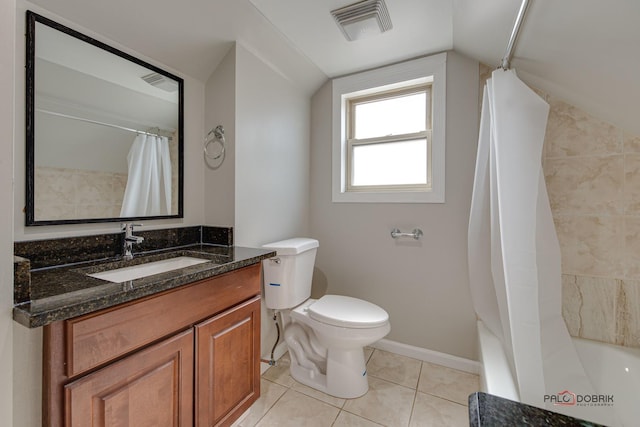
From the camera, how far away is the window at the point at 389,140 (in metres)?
2.06

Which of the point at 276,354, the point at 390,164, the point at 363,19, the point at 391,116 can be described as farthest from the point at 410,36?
the point at 276,354

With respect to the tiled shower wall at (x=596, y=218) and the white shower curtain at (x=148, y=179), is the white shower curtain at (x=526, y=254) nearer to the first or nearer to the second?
the tiled shower wall at (x=596, y=218)

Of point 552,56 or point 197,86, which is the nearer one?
point 552,56

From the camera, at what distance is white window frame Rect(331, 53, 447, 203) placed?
188cm

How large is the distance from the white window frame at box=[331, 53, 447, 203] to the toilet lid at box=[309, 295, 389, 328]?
0.81 m

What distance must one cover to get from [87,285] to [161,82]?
116 centimetres

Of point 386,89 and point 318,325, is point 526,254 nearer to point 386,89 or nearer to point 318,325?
point 318,325

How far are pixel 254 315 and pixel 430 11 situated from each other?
1870mm

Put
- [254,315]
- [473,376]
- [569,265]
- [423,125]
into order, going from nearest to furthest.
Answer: [254,315] → [569,265] → [473,376] → [423,125]

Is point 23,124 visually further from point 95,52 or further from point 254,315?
point 254,315

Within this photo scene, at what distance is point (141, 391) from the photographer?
886 mm

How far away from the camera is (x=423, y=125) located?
6.75 feet

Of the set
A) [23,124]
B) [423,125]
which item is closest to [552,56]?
[423,125]

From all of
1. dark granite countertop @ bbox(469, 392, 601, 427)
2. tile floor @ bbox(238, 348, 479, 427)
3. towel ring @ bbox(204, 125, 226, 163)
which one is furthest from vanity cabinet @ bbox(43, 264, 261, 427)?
dark granite countertop @ bbox(469, 392, 601, 427)
